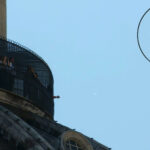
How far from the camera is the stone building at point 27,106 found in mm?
36719

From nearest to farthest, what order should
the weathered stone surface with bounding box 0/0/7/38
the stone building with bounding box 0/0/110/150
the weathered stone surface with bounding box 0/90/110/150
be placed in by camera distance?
the weathered stone surface with bounding box 0/90/110/150
the stone building with bounding box 0/0/110/150
the weathered stone surface with bounding box 0/0/7/38

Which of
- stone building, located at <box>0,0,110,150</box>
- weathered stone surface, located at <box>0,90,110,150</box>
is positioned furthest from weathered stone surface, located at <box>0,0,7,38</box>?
weathered stone surface, located at <box>0,90,110,150</box>

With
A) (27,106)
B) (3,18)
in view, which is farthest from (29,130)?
(3,18)

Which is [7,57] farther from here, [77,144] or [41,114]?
[77,144]

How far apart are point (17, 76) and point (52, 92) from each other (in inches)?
234

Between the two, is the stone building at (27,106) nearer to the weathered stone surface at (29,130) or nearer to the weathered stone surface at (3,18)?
the weathered stone surface at (29,130)

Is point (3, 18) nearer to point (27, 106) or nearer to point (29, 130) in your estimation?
point (27, 106)

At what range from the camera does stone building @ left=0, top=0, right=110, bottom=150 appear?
36.7 m

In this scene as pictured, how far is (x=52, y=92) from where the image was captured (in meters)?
46.8

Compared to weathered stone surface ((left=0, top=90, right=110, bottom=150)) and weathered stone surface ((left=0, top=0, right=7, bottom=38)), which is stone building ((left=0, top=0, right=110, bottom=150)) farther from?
weathered stone surface ((left=0, top=0, right=7, bottom=38))

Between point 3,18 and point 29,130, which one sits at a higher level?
point 3,18

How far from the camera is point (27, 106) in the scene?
1628 inches

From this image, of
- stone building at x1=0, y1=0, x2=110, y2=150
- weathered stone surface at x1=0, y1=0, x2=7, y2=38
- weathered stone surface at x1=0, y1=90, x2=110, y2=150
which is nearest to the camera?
weathered stone surface at x1=0, y1=90, x2=110, y2=150

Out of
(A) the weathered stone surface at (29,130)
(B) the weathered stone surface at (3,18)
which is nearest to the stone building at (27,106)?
(A) the weathered stone surface at (29,130)
